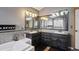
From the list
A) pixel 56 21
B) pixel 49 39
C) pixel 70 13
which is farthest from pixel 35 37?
pixel 70 13

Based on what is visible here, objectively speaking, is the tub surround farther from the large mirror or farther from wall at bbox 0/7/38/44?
wall at bbox 0/7/38/44

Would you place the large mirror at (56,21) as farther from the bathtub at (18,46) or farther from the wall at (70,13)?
the bathtub at (18,46)

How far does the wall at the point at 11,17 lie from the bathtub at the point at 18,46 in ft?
0.16

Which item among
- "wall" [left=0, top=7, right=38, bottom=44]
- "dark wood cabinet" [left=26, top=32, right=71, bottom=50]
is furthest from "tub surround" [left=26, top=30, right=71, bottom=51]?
"wall" [left=0, top=7, right=38, bottom=44]

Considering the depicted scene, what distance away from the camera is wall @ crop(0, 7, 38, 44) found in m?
0.97

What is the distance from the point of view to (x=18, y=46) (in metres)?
1.02

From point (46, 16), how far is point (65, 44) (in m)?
0.36

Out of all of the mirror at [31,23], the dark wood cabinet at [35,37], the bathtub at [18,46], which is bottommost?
the bathtub at [18,46]

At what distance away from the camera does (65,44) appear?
41.2 inches

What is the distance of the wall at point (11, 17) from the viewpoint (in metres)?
0.97

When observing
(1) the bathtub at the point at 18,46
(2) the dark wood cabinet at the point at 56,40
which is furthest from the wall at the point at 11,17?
(2) the dark wood cabinet at the point at 56,40

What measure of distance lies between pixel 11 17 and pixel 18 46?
0.31m

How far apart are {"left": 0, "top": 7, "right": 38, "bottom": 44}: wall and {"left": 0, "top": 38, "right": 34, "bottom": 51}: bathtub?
50mm
